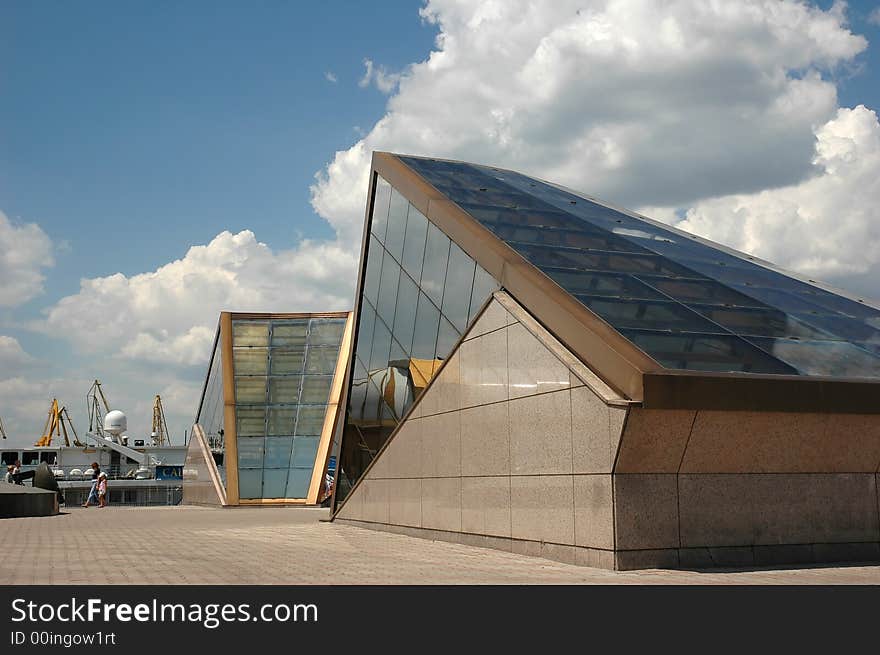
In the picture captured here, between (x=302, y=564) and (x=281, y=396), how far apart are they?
2793 centimetres

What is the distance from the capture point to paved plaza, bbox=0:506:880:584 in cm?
954

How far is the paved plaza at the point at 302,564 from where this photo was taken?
9.54m

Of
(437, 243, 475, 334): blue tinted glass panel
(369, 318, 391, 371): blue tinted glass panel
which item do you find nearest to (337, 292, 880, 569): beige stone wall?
(437, 243, 475, 334): blue tinted glass panel

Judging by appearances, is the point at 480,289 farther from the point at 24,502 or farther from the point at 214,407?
A: the point at 214,407

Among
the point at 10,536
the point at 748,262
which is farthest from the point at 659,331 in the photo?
the point at 10,536

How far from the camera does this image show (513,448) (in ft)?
42.1

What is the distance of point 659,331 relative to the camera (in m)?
11.7

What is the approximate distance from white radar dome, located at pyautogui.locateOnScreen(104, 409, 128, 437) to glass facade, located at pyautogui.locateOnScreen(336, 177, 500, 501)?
8482 centimetres

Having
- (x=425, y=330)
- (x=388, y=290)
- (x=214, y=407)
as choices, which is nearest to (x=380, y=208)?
(x=388, y=290)

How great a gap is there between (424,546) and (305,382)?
25.6 m

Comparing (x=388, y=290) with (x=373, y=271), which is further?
(x=373, y=271)

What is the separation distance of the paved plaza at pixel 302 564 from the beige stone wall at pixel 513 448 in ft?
1.35

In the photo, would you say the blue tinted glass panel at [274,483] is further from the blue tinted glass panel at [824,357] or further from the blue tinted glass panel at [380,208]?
the blue tinted glass panel at [824,357]

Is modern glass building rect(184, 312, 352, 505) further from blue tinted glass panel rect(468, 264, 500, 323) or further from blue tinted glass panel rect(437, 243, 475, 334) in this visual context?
blue tinted glass panel rect(468, 264, 500, 323)
